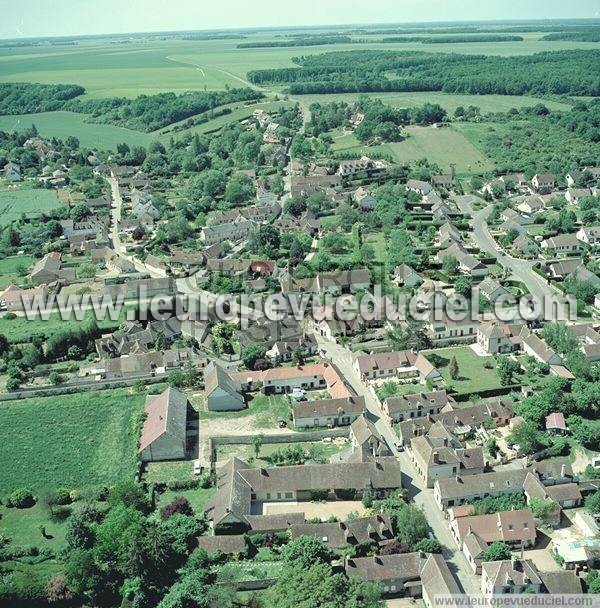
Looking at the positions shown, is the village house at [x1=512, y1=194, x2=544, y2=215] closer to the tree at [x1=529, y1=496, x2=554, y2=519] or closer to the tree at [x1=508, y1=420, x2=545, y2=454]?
the tree at [x1=508, y1=420, x2=545, y2=454]

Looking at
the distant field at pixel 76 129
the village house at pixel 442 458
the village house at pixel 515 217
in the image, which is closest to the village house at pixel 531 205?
the village house at pixel 515 217

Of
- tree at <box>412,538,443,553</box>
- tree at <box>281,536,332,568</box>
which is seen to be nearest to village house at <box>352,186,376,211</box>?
tree at <box>412,538,443,553</box>

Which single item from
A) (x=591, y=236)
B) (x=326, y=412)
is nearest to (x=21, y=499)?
(x=326, y=412)

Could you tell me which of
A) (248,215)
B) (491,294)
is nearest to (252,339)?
(491,294)

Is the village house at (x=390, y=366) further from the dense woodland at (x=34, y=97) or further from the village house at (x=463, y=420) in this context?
the dense woodland at (x=34, y=97)

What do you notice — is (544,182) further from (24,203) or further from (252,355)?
(24,203)
